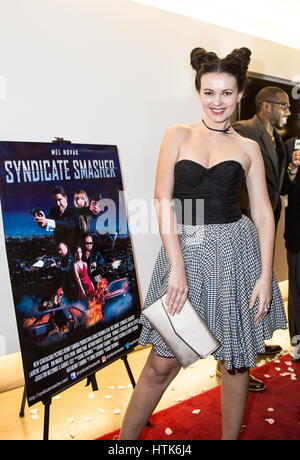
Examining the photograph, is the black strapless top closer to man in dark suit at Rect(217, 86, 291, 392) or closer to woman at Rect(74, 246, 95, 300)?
woman at Rect(74, 246, 95, 300)

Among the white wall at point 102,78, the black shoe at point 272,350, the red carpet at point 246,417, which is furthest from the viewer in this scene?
the black shoe at point 272,350

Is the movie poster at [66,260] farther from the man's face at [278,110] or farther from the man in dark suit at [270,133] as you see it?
the man's face at [278,110]

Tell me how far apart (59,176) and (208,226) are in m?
0.61

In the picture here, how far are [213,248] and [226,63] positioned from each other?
62cm

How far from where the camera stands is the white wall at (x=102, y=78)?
1.98 m

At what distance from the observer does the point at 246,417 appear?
1.92m

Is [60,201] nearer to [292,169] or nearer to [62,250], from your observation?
[62,250]

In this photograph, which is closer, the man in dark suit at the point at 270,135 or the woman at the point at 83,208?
the woman at the point at 83,208

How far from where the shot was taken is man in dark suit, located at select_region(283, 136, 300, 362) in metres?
2.41

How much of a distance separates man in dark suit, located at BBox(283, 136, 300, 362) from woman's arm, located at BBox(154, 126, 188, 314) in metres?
1.22

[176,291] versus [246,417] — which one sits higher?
[176,291]

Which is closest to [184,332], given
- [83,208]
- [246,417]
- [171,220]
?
[171,220]

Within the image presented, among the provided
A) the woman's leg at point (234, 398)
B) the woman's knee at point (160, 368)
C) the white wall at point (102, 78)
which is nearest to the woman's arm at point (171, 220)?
the woman's knee at point (160, 368)

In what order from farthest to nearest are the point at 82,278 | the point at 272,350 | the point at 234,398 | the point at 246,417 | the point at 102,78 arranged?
the point at 272,350, the point at 102,78, the point at 246,417, the point at 82,278, the point at 234,398
